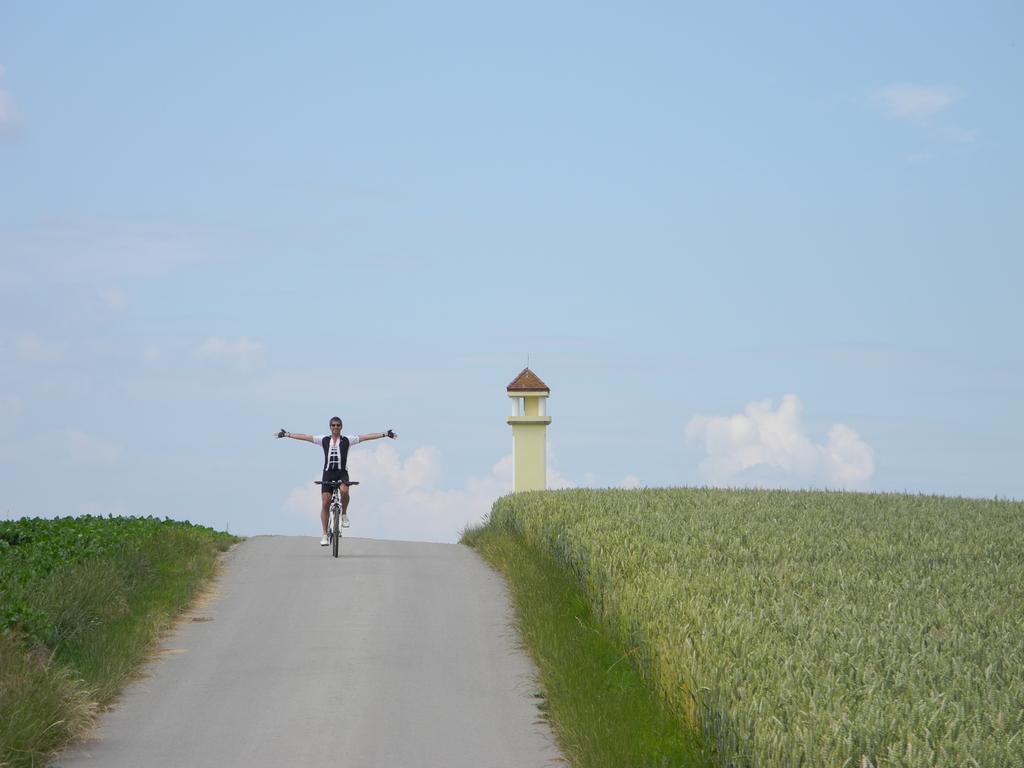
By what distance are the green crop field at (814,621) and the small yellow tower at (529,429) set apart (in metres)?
Result: 5.69

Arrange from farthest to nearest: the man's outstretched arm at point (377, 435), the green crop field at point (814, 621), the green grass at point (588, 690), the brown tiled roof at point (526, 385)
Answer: the brown tiled roof at point (526, 385), the man's outstretched arm at point (377, 435), the green grass at point (588, 690), the green crop field at point (814, 621)

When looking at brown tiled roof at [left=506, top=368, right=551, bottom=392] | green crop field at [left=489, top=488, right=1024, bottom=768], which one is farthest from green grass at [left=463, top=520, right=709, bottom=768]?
brown tiled roof at [left=506, top=368, right=551, bottom=392]

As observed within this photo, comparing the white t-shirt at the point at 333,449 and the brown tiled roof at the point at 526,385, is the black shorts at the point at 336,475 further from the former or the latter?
the brown tiled roof at the point at 526,385

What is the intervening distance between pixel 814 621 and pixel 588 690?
2.09m

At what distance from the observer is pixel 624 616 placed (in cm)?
1173

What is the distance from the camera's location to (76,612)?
13086 mm

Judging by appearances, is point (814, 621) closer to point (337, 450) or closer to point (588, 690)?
point (588, 690)

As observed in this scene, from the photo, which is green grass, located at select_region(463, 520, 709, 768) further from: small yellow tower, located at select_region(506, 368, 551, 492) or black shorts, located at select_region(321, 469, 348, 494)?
small yellow tower, located at select_region(506, 368, 551, 492)

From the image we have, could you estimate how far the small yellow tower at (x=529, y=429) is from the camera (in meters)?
25.8

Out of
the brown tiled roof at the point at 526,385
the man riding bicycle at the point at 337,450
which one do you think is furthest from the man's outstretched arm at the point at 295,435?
the brown tiled roof at the point at 526,385

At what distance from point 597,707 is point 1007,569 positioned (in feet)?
22.2

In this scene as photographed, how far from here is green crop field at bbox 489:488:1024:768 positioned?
7246mm

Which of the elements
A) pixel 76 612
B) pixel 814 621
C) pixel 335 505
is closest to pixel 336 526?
pixel 335 505

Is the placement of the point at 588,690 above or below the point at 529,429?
below
